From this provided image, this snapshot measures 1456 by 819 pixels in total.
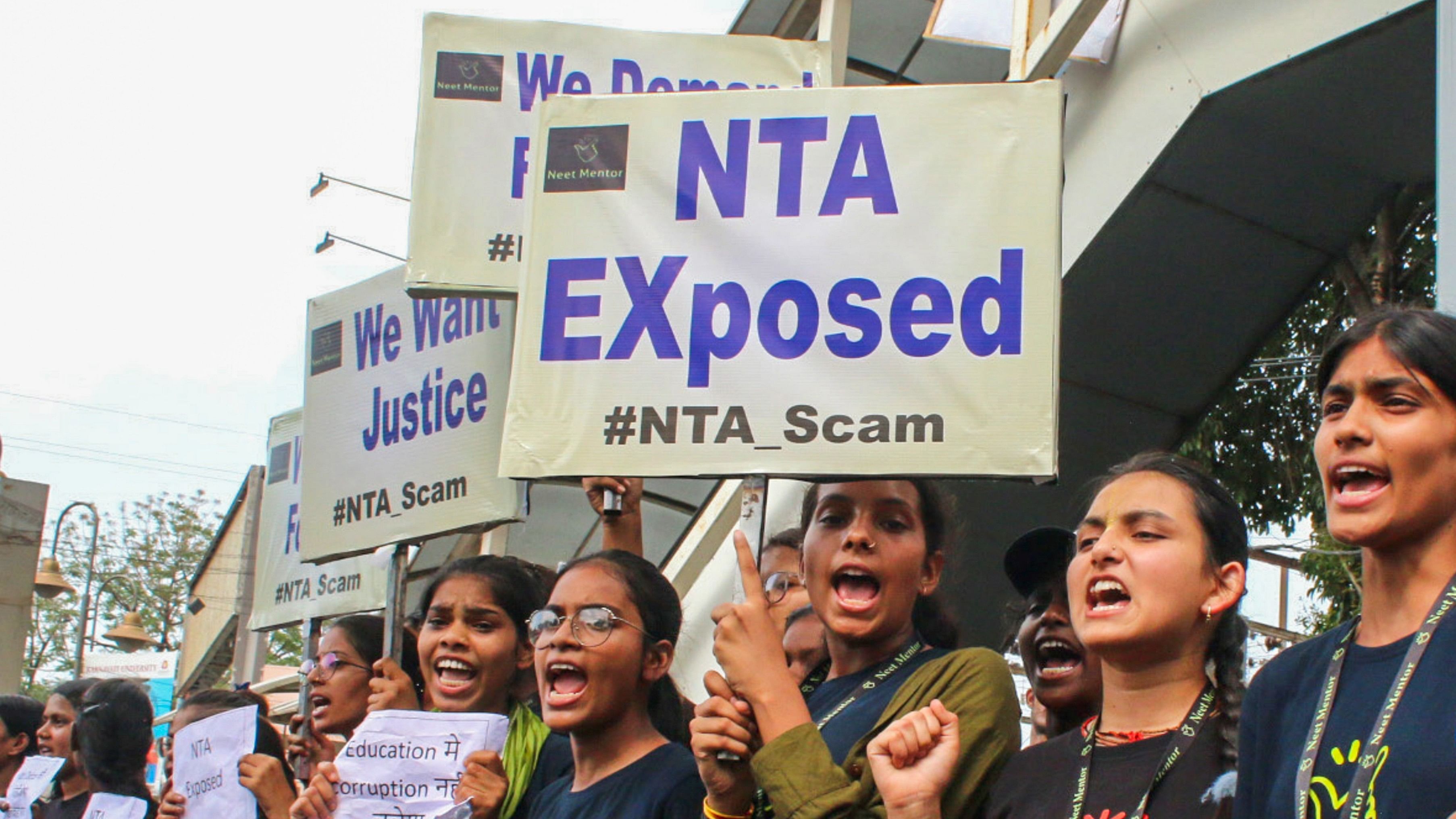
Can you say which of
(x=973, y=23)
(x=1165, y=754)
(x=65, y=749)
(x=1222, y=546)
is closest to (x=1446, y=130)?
(x=1222, y=546)

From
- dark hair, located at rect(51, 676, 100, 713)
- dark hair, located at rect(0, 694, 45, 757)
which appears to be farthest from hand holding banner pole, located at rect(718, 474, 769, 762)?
dark hair, located at rect(0, 694, 45, 757)

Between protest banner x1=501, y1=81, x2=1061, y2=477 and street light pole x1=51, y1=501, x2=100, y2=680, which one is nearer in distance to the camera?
protest banner x1=501, y1=81, x2=1061, y2=477

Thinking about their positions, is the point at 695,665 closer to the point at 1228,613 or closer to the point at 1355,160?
the point at 1355,160

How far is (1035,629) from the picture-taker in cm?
338

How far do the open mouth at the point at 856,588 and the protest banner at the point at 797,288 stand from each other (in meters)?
0.21

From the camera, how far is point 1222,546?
2682 mm

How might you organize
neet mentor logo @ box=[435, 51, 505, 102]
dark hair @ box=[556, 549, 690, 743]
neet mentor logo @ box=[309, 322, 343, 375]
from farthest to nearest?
1. neet mentor logo @ box=[309, 322, 343, 375]
2. neet mentor logo @ box=[435, 51, 505, 102]
3. dark hair @ box=[556, 549, 690, 743]

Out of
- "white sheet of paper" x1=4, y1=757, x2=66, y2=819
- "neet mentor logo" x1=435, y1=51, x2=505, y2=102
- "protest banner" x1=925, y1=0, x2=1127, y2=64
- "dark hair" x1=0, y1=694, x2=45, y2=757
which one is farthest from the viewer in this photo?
"dark hair" x1=0, y1=694, x2=45, y2=757

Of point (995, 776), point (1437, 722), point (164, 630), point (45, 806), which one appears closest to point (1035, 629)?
point (995, 776)

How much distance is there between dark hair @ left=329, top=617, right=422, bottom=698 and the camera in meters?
4.78

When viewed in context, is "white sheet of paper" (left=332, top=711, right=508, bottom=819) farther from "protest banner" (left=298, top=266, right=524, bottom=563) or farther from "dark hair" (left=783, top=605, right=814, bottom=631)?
"protest banner" (left=298, top=266, right=524, bottom=563)

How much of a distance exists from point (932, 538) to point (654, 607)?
0.63m

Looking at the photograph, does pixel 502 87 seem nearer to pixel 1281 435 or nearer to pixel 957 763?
pixel 957 763

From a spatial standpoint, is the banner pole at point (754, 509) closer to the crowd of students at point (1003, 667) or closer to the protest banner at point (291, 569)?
the crowd of students at point (1003, 667)
